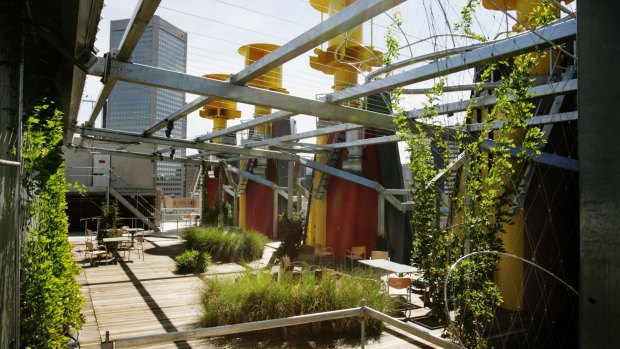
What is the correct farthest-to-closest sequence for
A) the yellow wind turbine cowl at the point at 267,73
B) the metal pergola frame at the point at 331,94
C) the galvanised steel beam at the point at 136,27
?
the yellow wind turbine cowl at the point at 267,73 < the metal pergola frame at the point at 331,94 < the galvanised steel beam at the point at 136,27

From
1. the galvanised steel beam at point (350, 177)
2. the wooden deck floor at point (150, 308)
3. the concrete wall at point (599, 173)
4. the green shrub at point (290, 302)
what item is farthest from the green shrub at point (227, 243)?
the concrete wall at point (599, 173)

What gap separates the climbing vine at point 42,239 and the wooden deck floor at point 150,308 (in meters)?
1.88

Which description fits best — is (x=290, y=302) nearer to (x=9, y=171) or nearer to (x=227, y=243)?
(x=9, y=171)

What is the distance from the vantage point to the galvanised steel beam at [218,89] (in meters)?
4.43

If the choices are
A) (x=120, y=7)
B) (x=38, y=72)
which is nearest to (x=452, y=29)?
(x=120, y=7)

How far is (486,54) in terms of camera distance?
379 centimetres

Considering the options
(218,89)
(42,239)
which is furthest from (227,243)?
(42,239)

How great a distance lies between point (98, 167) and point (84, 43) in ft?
52.6

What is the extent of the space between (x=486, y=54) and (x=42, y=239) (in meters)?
4.37

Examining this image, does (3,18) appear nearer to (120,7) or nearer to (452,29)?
(120,7)

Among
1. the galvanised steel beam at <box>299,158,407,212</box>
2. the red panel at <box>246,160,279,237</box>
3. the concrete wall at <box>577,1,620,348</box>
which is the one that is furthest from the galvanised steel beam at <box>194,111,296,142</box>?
the red panel at <box>246,160,279,237</box>

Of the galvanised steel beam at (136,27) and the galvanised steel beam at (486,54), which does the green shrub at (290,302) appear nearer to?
the galvanised steel beam at (486,54)

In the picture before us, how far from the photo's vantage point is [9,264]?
2.96 metres

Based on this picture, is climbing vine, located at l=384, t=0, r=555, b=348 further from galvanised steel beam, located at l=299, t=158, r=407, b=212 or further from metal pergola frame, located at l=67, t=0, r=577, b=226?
galvanised steel beam, located at l=299, t=158, r=407, b=212
